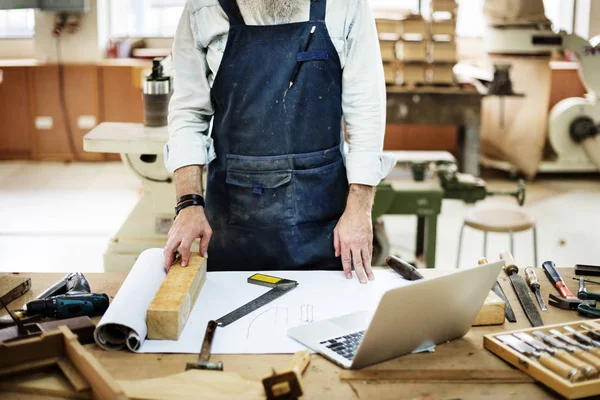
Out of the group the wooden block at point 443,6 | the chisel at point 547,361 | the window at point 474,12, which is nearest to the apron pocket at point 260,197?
the chisel at point 547,361

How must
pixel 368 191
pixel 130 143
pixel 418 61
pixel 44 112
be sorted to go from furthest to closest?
pixel 44 112 → pixel 418 61 → pixel 130 143 → pixel 368 191

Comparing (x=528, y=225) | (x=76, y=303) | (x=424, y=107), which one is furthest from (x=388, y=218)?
(x=76, y=303)

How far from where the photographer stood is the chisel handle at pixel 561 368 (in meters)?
1.31

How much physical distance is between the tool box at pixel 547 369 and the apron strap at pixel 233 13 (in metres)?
1.02

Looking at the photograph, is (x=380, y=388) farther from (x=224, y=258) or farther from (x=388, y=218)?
(x=388, y=218)

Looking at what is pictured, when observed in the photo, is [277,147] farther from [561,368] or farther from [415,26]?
[415,26]

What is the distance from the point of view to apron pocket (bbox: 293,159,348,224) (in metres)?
2.02

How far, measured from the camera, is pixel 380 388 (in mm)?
1356

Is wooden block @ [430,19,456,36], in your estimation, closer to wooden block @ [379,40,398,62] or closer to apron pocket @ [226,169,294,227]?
wooden block @ [379,40,398,62]

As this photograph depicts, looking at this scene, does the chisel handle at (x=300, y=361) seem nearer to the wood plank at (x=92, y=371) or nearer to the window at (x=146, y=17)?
the wood plank at (x=92, y=371)

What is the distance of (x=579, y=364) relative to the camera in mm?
1333

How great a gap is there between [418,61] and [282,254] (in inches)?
142

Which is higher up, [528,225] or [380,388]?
[380,388]

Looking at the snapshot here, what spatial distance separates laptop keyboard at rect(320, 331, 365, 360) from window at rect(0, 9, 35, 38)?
6.75 m
